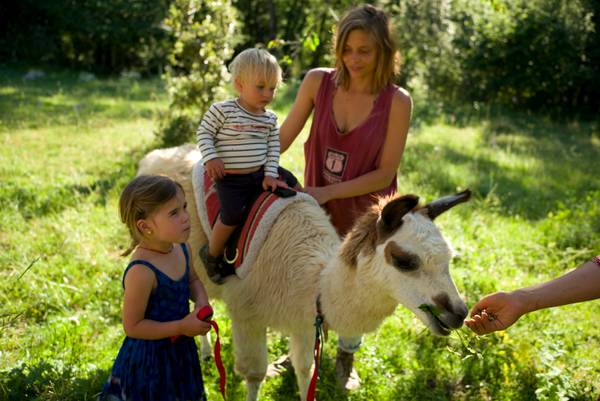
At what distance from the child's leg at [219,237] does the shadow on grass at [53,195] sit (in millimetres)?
3077

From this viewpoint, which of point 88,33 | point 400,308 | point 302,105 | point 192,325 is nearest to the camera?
point 192,325

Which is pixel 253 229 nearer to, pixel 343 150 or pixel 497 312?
Answer: pixel 343 150

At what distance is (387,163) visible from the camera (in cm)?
296

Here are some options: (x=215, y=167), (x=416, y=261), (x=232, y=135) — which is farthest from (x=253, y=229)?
(x=416, y=261)

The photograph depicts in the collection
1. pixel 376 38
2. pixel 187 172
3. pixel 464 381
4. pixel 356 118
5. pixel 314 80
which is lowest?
pixel 464 381

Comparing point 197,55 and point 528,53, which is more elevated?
point 197,55

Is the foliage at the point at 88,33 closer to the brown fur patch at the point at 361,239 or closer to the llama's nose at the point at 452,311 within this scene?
the brown fur patch at the point at 361,239

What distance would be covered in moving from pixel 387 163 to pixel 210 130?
1054 millimetres

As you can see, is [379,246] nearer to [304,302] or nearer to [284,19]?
[304,302]

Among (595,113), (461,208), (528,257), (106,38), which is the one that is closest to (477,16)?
(595,113)

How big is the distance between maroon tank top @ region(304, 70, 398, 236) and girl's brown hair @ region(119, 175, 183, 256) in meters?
1.21

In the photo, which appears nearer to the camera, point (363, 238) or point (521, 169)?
point (363, 238)

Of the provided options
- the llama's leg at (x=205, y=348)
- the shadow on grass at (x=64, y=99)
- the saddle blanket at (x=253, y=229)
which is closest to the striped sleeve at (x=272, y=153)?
the saddle blanket at (x=253, y=229)

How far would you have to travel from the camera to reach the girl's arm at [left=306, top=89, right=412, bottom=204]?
290cm
